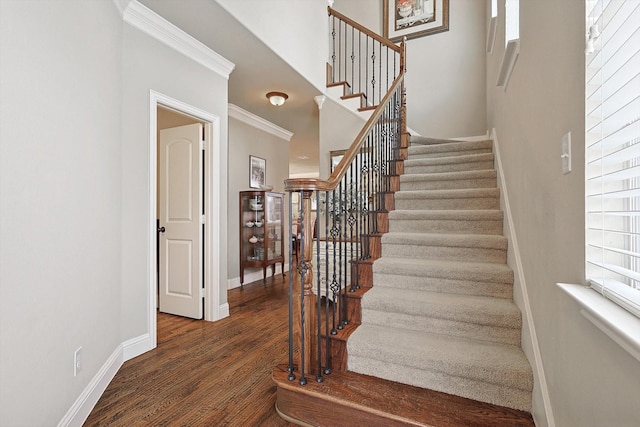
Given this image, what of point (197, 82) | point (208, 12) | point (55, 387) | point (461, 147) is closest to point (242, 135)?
point (197, 82)

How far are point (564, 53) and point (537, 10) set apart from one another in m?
0.49

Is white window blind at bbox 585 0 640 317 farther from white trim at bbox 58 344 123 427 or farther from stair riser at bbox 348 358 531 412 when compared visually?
white trim at bbox 58 344 123 427

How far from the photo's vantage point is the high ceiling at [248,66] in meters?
2.42

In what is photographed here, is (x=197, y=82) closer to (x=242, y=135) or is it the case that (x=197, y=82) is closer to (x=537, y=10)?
(x=242, y=135)

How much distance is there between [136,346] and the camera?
7.85 ft

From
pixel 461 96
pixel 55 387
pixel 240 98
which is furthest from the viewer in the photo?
pixel 461 96

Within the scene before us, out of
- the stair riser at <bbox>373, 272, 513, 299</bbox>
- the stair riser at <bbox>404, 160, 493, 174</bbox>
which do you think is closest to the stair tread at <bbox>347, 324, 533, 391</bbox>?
the stair riser at <bbox>373, 272, 513, 299</bbox>

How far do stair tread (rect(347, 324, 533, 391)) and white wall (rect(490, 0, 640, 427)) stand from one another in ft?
0.48

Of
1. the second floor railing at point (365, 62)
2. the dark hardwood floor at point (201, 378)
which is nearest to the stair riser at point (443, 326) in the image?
the dark hardwood floor at point (201, 378)

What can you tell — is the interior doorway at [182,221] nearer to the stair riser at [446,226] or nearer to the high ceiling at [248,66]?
the high ceiling at [248,66]

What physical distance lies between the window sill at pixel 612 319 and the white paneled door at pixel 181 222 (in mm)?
2987

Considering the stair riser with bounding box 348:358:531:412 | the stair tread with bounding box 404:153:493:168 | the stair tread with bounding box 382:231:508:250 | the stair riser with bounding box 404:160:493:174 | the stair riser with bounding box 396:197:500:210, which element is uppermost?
the stair tread with bounding box 404:153:493:168

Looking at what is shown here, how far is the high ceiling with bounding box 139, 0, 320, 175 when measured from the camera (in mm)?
2416

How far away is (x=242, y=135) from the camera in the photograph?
16.3 ft
